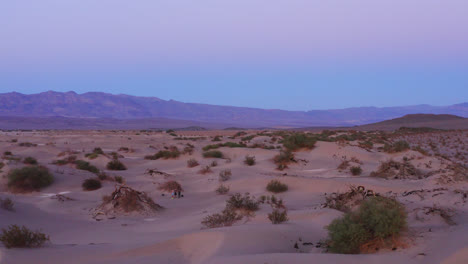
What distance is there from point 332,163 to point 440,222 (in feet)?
43.1

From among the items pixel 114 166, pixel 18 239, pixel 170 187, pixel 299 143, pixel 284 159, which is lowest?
pixel 114 166

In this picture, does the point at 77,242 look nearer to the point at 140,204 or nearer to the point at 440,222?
the point at 140,204

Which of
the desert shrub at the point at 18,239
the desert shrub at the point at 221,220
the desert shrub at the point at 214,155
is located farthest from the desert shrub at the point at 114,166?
the desert shrub at the point at 18,239

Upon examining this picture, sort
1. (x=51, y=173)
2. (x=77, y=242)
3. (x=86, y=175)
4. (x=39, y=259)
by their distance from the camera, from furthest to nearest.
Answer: (x=86, y=175)
(x=51, y=173)
(x=77, y=242)
(x=39, y=259)

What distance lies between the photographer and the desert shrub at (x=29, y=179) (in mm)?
13705

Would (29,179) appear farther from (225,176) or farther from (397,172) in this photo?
(397,172)

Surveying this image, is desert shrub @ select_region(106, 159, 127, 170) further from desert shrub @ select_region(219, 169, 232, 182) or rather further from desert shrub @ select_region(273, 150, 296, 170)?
desert shrub @ select_region(273, 150, 296, 170)

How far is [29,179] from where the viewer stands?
13898 mm

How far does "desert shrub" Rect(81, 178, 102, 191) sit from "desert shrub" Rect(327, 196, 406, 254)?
422 inches

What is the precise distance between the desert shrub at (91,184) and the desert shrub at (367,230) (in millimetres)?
10723

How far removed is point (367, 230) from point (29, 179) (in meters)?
12.1

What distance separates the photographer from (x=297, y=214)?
8758mm

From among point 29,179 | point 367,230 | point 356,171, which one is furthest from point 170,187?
point 367,230

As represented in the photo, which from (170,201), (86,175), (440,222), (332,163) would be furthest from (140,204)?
(332,163)
